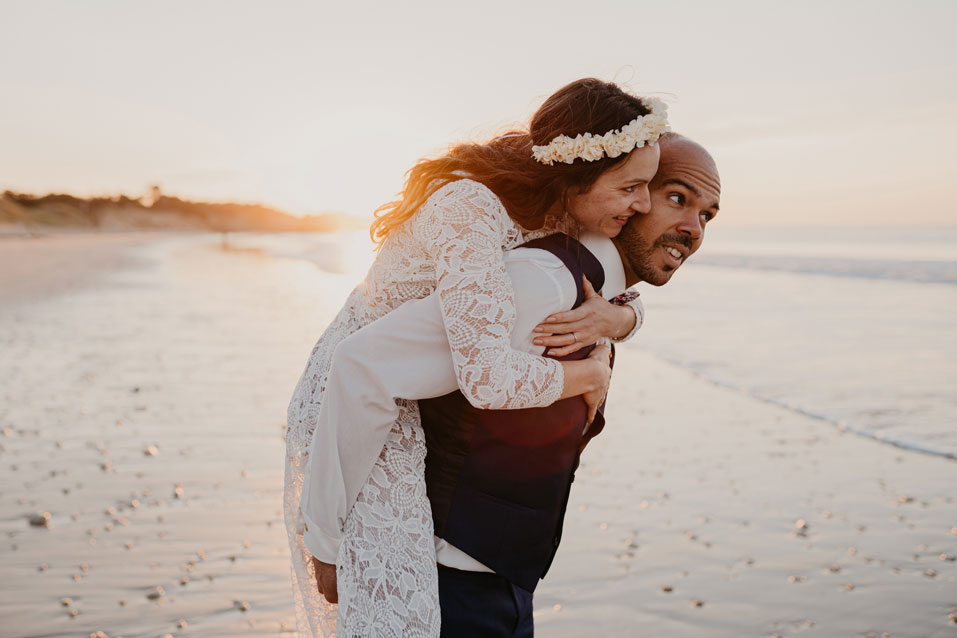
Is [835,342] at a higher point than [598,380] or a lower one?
lower

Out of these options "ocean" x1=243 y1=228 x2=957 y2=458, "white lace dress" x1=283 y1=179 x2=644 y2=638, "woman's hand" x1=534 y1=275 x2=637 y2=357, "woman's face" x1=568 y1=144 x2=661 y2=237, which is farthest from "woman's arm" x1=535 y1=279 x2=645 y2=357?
"ocean" x1=243 y1=228 x2=957 y2=458

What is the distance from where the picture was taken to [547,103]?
7.68ft

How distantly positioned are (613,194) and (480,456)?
0.86 meters

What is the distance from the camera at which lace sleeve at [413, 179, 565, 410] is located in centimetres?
185

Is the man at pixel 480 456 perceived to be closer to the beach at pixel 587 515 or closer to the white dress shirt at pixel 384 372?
the white dress shirt at pixel 384 372

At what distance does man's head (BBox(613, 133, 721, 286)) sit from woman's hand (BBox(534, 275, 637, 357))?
36 cm

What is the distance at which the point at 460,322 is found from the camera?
1860 mm

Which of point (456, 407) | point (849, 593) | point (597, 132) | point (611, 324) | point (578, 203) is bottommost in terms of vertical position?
point (849, 593)

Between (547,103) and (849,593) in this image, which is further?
(849,593)

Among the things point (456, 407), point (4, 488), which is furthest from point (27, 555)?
point (456, 407)

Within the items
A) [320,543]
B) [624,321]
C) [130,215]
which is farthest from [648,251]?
[130,215]

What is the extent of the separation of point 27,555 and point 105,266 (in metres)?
31.5

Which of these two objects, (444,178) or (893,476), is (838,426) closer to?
(893,476)

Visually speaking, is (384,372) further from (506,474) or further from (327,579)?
(327,579)
